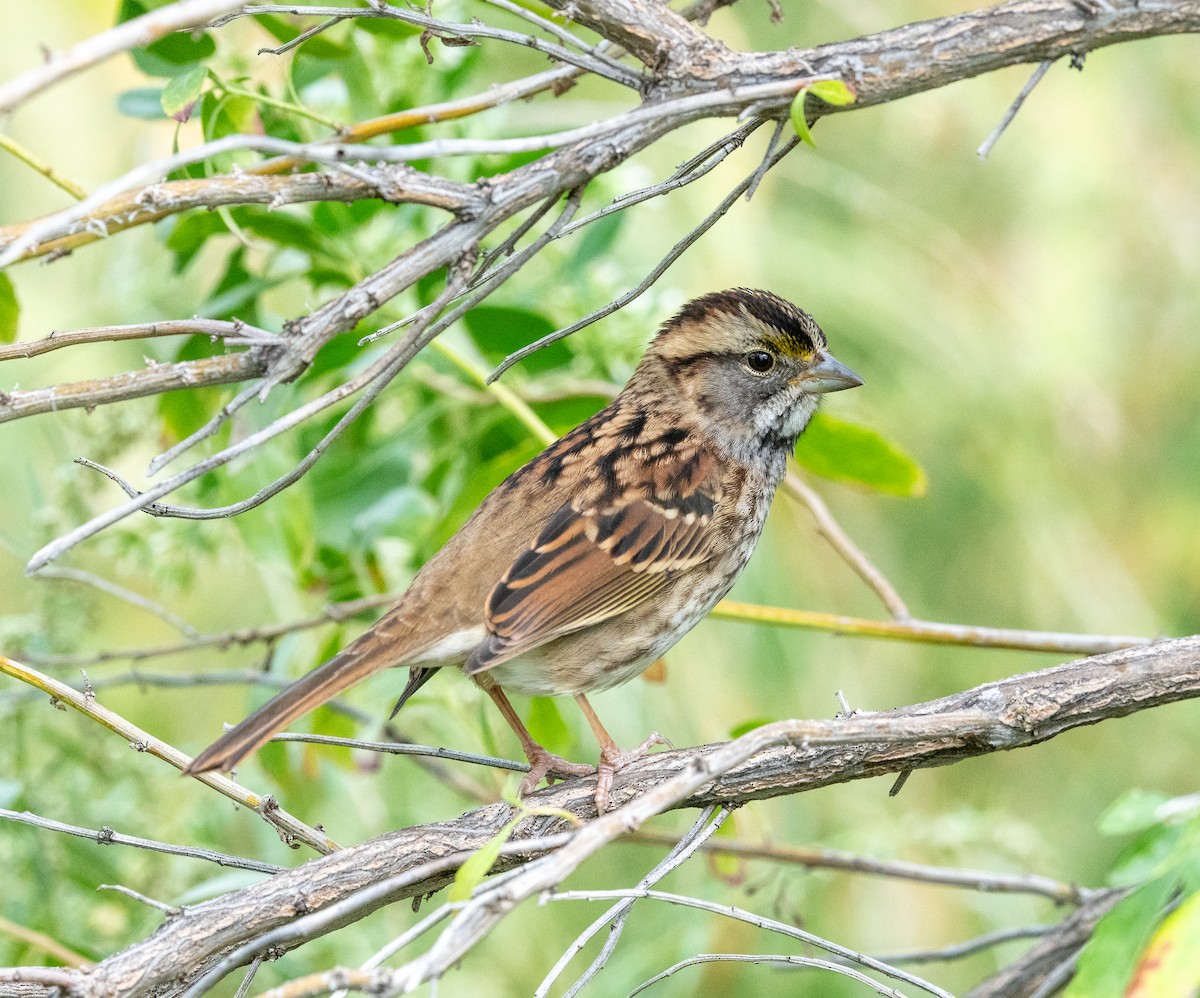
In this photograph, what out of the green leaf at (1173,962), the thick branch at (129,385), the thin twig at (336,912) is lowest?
the green leaf at (1173,962)

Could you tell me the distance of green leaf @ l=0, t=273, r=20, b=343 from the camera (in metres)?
2.70

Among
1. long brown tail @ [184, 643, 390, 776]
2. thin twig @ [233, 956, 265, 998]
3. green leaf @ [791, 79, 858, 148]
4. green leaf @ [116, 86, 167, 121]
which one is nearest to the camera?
green leaf @ [791, 79, 858, 148]

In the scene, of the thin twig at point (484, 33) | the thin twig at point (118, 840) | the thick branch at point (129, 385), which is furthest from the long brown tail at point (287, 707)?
the thin twig at point (484, 33)

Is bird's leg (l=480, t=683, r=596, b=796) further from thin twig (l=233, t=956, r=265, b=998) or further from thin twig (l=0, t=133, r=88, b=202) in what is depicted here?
thin twig (l=0, t=133, r=88, b=202)

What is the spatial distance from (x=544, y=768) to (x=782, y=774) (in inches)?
29.3

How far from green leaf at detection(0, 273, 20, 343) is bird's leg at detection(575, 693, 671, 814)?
1.40 meters

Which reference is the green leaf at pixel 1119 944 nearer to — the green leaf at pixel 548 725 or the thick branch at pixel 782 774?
the thick branch at pixel 782 774

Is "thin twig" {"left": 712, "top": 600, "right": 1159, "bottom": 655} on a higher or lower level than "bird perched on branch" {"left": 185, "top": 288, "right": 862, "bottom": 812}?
lower

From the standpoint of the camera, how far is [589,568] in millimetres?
3205

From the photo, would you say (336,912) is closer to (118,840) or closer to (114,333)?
(118,840)

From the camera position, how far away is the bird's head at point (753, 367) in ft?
11.7

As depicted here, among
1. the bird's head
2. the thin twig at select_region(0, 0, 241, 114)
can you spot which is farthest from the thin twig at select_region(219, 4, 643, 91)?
the bird's head

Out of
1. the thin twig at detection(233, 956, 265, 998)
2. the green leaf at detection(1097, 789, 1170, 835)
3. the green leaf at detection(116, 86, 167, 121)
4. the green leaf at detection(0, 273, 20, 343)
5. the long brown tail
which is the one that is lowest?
the green leaf at detection(1097, 789, 1170, 835)

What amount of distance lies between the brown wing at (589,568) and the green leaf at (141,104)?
1.30 m
